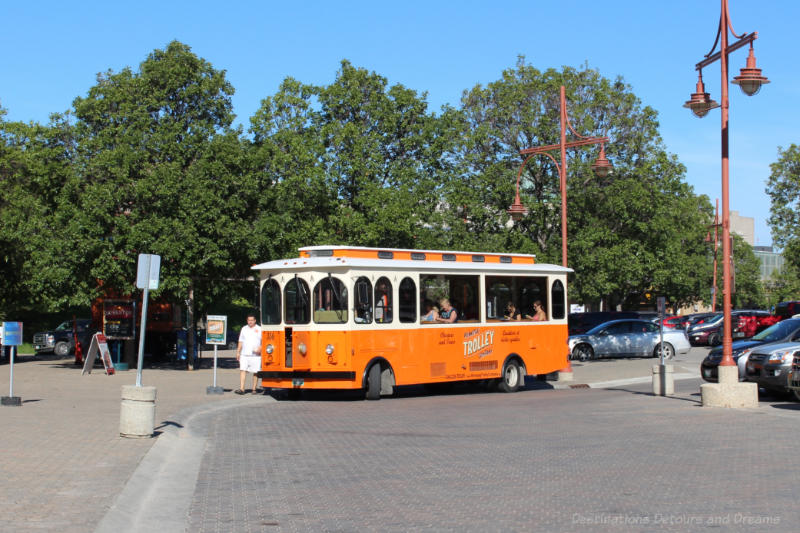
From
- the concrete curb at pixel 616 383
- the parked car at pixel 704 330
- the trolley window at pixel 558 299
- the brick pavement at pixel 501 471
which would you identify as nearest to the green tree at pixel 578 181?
the parked car at pixel 704 330

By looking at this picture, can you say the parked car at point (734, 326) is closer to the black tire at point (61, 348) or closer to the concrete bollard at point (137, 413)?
the black tire at point (61, 348)

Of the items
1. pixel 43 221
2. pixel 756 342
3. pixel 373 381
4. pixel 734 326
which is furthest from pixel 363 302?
pixel 734 326

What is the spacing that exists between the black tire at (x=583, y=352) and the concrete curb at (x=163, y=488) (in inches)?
945

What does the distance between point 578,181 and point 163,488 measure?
33689 millimetres

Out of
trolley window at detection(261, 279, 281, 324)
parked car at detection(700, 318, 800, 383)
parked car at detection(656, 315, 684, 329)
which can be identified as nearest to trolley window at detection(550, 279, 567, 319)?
parked car at detection(700, 318, 800, 383)

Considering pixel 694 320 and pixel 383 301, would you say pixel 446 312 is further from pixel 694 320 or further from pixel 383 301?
pixel 694 320

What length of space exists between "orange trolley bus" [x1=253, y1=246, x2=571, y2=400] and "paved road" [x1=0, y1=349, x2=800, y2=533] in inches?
49.7

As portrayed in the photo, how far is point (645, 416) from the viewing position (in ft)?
53.6

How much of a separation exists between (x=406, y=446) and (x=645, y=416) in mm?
5736

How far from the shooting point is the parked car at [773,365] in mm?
18562

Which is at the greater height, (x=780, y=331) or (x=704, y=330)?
(x=704, y=330)

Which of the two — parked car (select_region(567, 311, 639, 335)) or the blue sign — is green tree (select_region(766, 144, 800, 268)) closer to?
parked car (select_region(567, 311, 639, 335))

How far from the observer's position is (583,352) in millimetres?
→ 36562

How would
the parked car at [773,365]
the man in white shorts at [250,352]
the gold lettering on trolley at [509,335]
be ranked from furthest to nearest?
the gold lettering on trolley at [509,335], the man in white shorts at [250,352], the parked car at [773,365]
